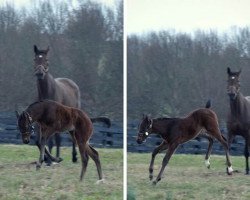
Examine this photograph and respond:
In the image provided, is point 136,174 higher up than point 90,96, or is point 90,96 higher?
point 90,96

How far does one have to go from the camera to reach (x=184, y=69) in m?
4.93

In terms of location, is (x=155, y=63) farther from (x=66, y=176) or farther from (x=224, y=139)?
(x=66, y=176)

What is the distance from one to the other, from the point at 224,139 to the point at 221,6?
110cm

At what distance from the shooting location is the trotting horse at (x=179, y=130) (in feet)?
15.9

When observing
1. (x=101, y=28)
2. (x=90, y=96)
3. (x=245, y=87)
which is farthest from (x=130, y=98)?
(x=245, y=87)

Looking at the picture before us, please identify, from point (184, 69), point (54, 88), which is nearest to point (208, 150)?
point (184, 69)

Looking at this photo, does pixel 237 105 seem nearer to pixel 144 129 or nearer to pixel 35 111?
pixel 144 129

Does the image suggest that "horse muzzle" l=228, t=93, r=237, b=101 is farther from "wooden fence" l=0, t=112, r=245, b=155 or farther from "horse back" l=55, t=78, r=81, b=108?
"horse back" l=55, t=78, r=81, b=108

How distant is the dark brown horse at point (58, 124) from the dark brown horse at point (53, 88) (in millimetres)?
49

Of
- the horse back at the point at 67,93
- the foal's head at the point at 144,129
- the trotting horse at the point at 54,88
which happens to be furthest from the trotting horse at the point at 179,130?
the horse back at the point at 67,93

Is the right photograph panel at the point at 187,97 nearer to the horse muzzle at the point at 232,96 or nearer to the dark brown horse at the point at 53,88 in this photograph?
the horse muzzle at the point at 232,96

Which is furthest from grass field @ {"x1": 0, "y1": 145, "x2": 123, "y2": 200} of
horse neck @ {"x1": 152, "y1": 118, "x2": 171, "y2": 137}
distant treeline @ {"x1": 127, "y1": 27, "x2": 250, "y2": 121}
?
distant treeline @ {"x1": 127, "y1": 27, "x2": 250, "y2": 121}

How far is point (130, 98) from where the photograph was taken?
15.9 ft

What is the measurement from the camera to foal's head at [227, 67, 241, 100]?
487 cm
